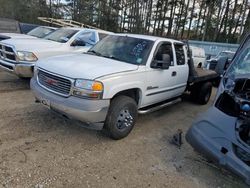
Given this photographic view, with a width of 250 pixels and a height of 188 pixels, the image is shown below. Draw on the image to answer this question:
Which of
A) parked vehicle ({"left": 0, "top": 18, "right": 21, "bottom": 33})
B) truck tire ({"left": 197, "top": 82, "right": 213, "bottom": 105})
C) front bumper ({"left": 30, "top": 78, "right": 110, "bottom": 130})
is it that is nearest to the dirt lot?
front bumper ({"left": 30, "top": 78, "right": 110, "bottom": 130})

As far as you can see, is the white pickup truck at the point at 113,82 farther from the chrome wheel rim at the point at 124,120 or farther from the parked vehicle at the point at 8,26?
the parked vehicle at the point at 8,26

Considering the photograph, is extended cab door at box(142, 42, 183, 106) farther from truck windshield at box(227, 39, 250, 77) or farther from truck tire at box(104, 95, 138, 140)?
truck windshield at box(227, 39, 250, 77)

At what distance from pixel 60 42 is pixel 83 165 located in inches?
190

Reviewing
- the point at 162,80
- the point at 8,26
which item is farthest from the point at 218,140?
the point at 8,26

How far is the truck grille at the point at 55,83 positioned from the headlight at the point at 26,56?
6.88 feet

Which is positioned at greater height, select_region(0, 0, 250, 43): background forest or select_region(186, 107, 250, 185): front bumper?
select_region(0, 0, 250, 43): background forest

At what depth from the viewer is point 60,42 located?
675cm

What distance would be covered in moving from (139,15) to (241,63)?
34.0m

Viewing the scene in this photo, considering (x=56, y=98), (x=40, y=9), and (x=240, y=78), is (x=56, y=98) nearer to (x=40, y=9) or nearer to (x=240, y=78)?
(x=240, y=78)

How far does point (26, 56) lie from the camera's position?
552 centimetres

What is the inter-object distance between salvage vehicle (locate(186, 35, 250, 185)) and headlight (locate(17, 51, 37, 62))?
14.6 ft

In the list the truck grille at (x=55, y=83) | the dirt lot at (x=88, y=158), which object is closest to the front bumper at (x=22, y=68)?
the dirt lot at (x=88, y=158)

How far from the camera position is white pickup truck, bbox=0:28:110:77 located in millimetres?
5488

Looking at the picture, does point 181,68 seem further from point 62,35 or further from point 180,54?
point 62,35
